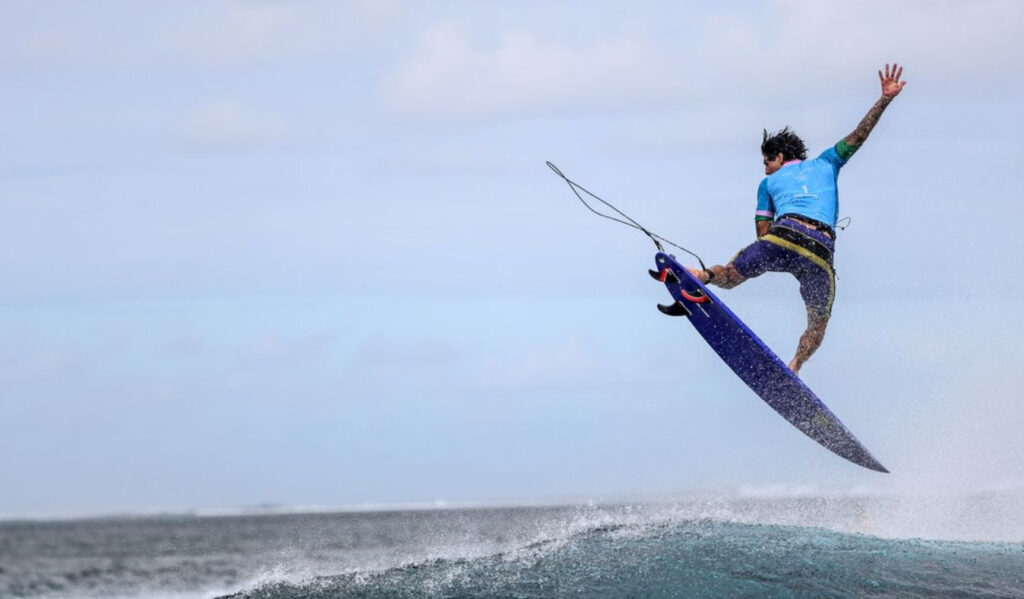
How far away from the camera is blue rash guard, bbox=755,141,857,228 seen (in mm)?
12711

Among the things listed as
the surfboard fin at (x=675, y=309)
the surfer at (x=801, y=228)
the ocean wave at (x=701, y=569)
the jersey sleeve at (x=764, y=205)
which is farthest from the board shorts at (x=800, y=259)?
the ocean wave at (x=701, y=569)

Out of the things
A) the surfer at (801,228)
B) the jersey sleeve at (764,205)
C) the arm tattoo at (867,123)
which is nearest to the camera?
the arm tattoo at (867,123)

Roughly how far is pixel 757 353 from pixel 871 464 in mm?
2105

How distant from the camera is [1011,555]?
11.7m

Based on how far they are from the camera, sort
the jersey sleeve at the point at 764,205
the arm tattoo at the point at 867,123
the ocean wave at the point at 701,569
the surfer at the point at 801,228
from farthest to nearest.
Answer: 1. the jersey sleeve at the point at 764,205
2. the surfer at the point at 801,228
3. the arm tattoo at the point at 867,123
4. the ocean wave at the point at 701,569

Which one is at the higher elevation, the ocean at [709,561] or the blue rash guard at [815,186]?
the blue rash guard at [815,186]

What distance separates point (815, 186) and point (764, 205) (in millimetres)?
734

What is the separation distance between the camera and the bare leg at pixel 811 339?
1301cm

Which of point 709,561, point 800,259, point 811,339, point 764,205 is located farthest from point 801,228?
point 709,561

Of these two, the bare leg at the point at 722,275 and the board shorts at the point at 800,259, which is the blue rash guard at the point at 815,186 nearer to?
the board shorts at the point at 800,259

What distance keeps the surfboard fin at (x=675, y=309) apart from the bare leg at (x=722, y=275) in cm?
43

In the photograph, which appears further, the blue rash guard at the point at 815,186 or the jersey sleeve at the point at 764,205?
the jersey sleeve at the point at 764,205

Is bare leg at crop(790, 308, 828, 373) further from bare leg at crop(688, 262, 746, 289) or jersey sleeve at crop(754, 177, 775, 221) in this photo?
jersey sleeve at crop(754, 177, 775, 221)

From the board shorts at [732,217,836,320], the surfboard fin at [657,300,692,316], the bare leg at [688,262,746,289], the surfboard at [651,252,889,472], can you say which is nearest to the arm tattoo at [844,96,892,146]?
the board shorts at [732,217,836,320]
